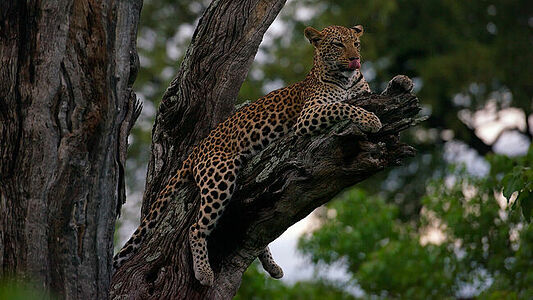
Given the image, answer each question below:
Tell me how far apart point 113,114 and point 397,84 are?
2139 mm

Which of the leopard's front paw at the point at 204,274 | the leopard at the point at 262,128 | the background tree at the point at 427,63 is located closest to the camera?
the leopard's front paw at the point at 204,274

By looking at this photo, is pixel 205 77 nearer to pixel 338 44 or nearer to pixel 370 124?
pixel 338 44

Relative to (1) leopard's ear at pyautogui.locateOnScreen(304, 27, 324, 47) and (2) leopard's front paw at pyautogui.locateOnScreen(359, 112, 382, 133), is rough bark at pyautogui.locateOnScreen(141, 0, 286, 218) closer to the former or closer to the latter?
(1) leopard's ear at pyautogui.locateOnScreen(304, 27, 324, 47)

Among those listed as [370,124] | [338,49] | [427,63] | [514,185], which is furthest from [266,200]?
[427,63]

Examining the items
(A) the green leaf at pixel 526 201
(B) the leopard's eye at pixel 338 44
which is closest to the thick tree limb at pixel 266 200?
(A) the green leaf at pixel 526 201

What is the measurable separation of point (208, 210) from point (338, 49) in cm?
243

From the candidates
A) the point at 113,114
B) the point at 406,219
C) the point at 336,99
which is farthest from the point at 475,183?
the point at 406,219

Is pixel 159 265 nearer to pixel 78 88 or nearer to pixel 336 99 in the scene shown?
pixel 78 88

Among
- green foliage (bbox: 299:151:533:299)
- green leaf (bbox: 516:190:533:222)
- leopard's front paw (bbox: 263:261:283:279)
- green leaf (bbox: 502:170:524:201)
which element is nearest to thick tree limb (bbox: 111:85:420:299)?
leopard's front paw (bbox: 263:261:283:279)

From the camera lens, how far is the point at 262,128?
8.27 m

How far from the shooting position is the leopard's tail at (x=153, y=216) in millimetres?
7949

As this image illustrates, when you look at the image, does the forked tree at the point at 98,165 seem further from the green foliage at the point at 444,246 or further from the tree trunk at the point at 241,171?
the green foliage at the point at 444,246

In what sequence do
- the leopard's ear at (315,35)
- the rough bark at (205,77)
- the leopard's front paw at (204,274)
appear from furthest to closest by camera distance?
1. the leopard's ear at (315,35)
2. the rough bark at (205,77)
3. the leopard's front paw at (204,274)

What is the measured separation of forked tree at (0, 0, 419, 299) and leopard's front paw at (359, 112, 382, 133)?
71 mm
